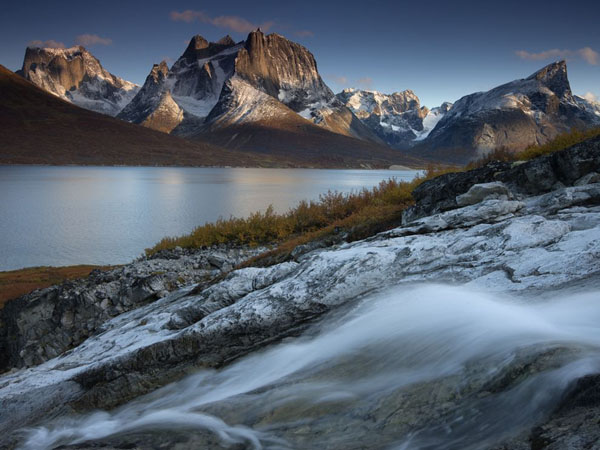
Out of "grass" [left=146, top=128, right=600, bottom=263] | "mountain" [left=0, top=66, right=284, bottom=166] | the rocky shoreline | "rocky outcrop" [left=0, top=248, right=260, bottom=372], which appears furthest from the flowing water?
"mountain" [left=0, top=66, right=284, bottom=166]

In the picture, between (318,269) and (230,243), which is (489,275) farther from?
(230,243)

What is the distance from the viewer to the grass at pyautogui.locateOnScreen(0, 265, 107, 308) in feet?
43.0

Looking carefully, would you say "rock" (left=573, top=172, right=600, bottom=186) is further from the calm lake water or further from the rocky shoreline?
the calm lake water

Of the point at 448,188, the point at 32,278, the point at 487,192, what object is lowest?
the point at 32,278

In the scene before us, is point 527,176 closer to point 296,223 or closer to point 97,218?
point 296,223

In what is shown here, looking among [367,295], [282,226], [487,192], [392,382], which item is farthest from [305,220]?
[392,382]

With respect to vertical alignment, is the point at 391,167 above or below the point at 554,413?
above

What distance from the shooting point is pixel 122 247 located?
70.4 feet

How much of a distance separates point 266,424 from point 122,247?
2017 centimetres

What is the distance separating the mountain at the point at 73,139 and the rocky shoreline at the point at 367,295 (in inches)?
4902

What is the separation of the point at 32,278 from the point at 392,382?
629 inches

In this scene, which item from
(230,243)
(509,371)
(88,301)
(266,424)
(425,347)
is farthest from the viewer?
(230,243)

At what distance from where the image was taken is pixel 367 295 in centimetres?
534

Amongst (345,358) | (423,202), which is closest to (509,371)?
(345,358)
